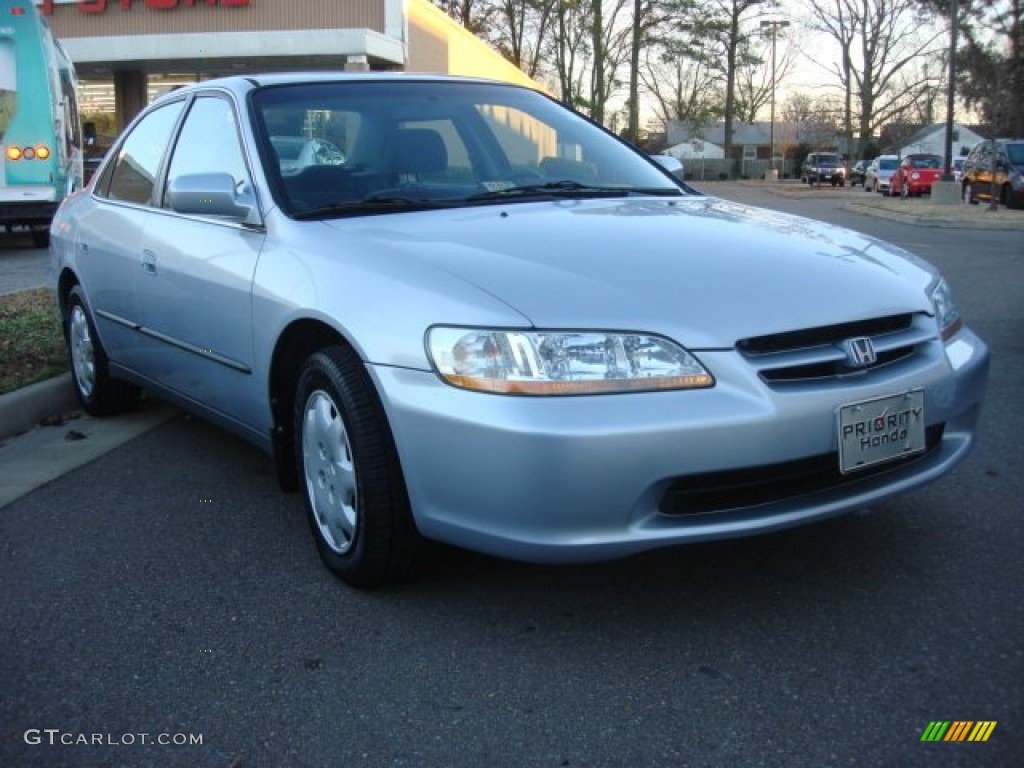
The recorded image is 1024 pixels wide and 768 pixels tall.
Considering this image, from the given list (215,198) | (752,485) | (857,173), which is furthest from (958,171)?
(752,485)

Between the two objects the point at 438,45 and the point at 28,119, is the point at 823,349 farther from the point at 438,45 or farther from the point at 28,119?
the point at 438,45

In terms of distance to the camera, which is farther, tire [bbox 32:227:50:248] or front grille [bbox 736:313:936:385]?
tire [bbox 32:227:50:248]

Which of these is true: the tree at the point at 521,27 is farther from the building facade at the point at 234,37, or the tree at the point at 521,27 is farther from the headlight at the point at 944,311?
the headlight at the point at 944,311

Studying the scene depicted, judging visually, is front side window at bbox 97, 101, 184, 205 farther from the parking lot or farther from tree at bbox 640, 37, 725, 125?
tree at bbox 640, 37, 725, 125

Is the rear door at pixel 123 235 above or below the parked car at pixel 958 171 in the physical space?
below

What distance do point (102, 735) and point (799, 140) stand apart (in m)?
90.8

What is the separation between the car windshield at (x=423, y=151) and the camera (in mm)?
3691

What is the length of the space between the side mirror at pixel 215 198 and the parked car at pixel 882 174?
36096mm

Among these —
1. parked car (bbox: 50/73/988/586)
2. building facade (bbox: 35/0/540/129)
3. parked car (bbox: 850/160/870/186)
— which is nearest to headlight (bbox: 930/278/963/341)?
parked car (bbox: 50/73/988/586)

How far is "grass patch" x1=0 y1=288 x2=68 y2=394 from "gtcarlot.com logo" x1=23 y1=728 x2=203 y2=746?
3357mm

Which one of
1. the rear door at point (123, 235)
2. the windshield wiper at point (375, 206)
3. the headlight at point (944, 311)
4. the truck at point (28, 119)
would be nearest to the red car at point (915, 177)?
the truck at point (28, 119)

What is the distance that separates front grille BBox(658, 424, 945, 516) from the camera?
2688 mm

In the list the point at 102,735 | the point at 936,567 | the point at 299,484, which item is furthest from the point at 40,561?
the point at 936,567

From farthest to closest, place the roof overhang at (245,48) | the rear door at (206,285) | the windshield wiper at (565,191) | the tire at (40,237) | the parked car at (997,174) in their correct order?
the parked car at (997,174) < the roof overhang at (245,48) < the tire at (40,237) < the windshield wiper at (565,191) < the rear door at (206,285)
